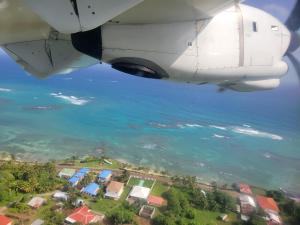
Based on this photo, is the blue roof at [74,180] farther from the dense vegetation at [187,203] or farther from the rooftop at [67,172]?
the dense vegetation at [187,203]

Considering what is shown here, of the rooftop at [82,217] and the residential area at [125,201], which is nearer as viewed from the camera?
the rooftop at [82,217]

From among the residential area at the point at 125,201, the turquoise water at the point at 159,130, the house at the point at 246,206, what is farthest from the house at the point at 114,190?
the house at the point at 246,206

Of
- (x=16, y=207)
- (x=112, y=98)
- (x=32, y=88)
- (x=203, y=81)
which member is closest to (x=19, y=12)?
(x=203, y=81)

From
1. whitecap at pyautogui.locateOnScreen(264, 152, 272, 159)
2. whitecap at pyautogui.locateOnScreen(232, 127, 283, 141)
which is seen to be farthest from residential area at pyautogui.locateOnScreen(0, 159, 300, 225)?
whitecap at pyautogui.locateOnScreen(232, 127, 283, 141)

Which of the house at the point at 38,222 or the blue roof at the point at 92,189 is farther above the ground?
the blue roof at the point at 92,189

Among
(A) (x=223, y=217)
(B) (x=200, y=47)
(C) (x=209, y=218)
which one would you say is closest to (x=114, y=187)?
(C) (x=209, y=218)

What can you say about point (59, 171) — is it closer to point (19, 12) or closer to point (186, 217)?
point (186, 217)
